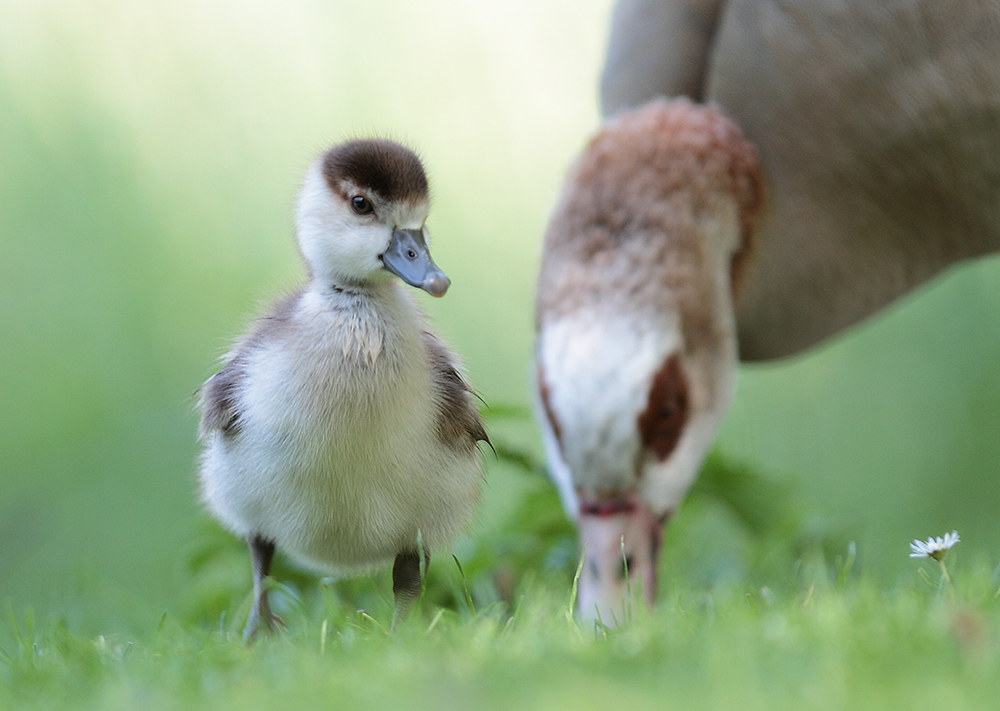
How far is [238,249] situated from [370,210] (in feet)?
14.6

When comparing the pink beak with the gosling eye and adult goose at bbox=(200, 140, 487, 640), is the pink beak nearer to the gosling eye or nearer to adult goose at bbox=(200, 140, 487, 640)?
adult goose at bbox=(200, 140, 487, 640)

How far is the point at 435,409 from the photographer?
188cm

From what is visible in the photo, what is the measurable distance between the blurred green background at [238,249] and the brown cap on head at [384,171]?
3473 millimetres

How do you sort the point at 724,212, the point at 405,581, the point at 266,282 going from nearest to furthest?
the point at 405,581, the point at 724,212, the point at 266,282

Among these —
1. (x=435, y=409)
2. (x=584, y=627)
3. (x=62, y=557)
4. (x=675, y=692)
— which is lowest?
(x=62, y=557)

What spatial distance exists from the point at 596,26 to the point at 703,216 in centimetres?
418

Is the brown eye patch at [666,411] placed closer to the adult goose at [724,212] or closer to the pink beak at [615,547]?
the adult goose at [724,212]

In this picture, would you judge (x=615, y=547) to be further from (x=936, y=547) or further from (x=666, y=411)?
(x=936, y=547)

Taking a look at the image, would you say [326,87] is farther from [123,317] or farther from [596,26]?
[596,26]

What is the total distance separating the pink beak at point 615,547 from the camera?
119 inches

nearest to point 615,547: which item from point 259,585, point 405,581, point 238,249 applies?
point 405,581

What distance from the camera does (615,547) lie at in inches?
122

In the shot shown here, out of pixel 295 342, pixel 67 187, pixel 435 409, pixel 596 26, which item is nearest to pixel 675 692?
pixel 435 409

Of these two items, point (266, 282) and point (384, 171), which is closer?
point (384, 171)
